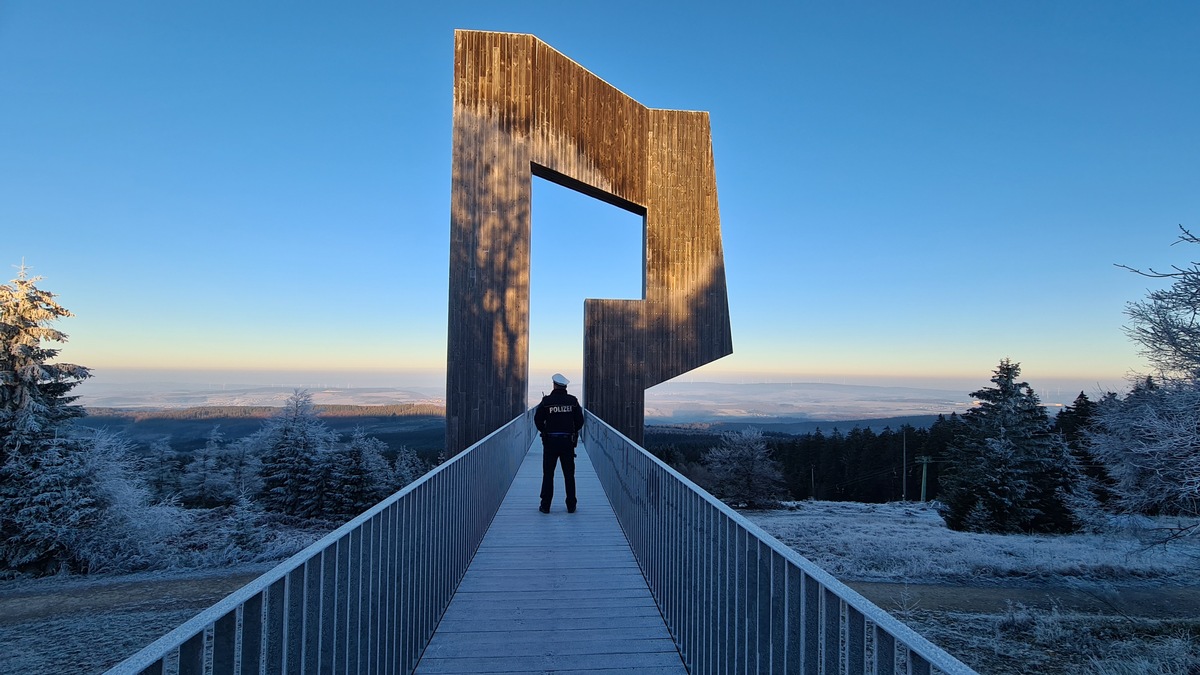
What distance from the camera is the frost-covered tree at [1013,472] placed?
27.4m

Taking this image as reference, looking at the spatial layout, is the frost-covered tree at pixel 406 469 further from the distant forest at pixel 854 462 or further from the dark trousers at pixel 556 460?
the dark trousers at pixel 556 460

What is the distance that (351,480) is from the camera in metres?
33.2

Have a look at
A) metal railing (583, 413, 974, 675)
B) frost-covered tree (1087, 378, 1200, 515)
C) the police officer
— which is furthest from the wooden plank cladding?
metal railing (583, 413, 974, 675)

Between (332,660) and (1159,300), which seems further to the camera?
(1159,300)

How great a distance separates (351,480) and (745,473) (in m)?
28.4

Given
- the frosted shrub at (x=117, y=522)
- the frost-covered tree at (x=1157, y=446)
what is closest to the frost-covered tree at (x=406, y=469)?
the frosted shrub at (x=117, y=522)

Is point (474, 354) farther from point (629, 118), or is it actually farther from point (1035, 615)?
point (1035, 615)

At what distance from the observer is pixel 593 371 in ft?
53.0

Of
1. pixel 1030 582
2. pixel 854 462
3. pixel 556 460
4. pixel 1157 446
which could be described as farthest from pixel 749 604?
pixel 854 462

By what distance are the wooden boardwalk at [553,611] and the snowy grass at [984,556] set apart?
10.6 metres

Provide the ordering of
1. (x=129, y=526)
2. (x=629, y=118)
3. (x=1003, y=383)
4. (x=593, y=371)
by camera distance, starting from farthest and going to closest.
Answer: (x=1003, y=383) < (x=129, y=526) < (x=629, y=118) < (x=593, y=371)

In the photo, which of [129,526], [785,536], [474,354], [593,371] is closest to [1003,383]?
[785,536]

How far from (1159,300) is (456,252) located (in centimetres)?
1589

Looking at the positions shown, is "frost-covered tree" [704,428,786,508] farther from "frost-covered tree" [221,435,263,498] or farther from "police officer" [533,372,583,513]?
"police officer" [533,372,583,513]
